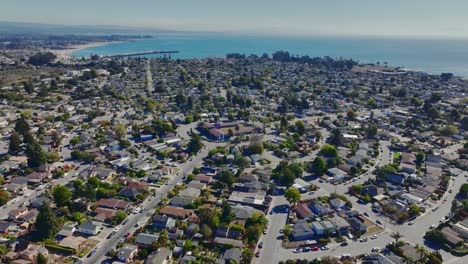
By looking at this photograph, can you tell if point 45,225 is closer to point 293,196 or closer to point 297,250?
point 297,250

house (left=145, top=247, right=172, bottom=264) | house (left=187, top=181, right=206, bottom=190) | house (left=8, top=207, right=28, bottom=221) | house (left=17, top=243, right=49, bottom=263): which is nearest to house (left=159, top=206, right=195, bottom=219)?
house (left=187, top=181, right=206, bottom=190)

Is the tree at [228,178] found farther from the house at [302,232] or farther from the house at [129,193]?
the house at [302,232]

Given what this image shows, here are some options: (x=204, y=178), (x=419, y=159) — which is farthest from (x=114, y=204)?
(x=419, y=159)

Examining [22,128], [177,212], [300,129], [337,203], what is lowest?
[177,212]

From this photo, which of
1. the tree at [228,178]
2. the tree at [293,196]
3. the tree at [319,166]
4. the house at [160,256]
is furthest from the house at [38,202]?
the tree at [319,166]

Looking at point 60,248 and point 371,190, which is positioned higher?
point 371,190

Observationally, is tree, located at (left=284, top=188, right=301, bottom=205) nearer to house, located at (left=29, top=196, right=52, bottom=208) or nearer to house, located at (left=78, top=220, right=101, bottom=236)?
house, located at (left=78, top=220, right=101, bottom=236)

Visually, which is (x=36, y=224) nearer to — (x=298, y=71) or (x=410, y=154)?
(x=410, y=154)
